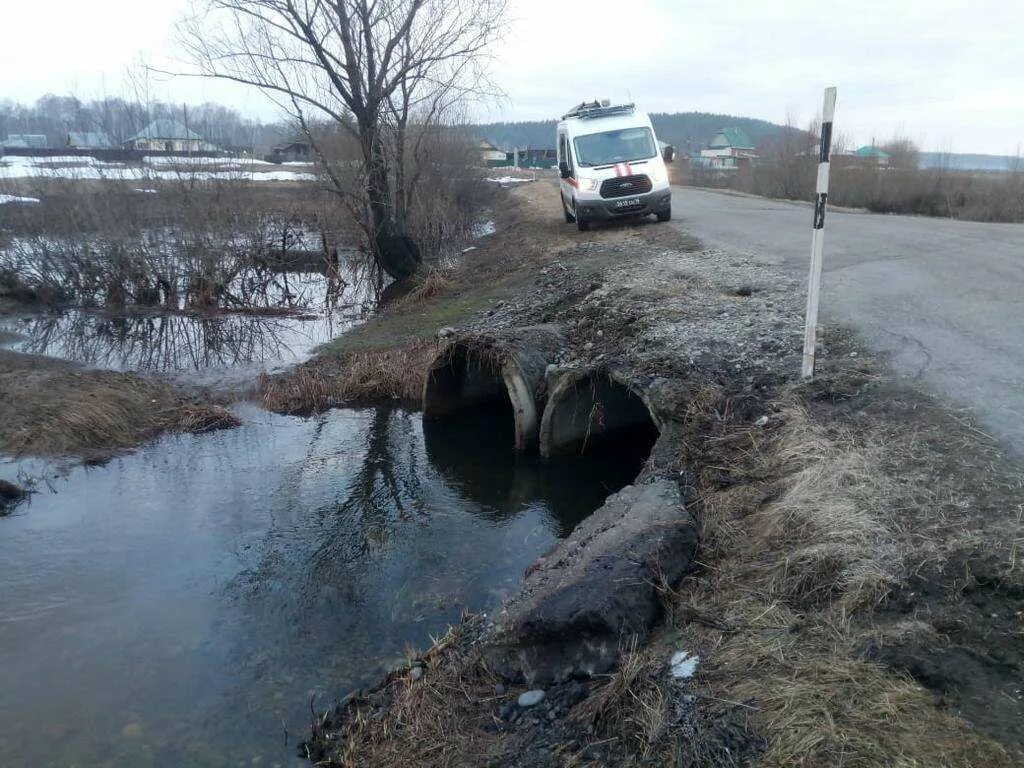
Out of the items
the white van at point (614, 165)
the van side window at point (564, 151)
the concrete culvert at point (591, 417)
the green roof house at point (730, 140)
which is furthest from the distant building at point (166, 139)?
the green roof house at point (730, 140)

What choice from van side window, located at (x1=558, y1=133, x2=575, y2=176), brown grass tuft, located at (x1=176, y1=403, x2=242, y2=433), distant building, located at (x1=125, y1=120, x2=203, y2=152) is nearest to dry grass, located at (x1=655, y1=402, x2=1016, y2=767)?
brown grass tuft, located at (x1=176, y1=403, x2=242, y2=433)

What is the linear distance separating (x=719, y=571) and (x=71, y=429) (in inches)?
330

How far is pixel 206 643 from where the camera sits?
565 cm

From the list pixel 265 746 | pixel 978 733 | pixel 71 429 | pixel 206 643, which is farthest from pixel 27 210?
pixel 978 733

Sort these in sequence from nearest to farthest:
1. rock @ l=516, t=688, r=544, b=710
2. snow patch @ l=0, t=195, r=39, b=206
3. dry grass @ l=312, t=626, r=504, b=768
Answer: dry grass @ l=312, t=626, r=504, b=768 → rock @ l=516, t=688, r=544, b=710 → snow patch @ l=0, t=195, r=39, b=206

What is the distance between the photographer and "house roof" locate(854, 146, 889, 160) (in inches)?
1284

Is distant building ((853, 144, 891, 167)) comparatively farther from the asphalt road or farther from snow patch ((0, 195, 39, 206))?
snow patch ((0, 195, 39, 206))

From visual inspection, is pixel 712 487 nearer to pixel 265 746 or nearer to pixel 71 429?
pixel 265 746

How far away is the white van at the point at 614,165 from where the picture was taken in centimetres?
1673

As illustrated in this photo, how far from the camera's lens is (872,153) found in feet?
109

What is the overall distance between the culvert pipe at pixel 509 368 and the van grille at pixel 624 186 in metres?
7.56

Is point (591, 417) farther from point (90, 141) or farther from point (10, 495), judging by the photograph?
point (90, 141)

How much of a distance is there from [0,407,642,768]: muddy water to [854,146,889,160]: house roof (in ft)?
95.0

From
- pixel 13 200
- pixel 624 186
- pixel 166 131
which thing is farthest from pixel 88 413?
pixel 166 131
